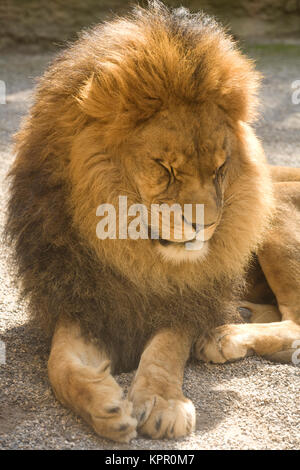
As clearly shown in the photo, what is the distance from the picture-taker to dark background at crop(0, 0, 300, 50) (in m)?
8.05

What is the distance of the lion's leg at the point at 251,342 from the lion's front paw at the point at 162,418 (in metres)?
0.49

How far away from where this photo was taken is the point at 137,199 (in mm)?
2203

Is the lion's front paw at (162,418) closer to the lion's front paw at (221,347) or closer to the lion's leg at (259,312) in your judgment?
the lion's front paw at (221,347)

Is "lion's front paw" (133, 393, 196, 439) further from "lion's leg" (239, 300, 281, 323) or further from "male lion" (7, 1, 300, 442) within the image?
"lion's leg" (239, 300, 281, 323)

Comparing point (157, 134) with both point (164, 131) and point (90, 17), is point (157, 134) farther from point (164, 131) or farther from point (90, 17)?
point (90, 17)

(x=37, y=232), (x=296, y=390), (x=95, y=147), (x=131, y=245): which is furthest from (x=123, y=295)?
(x=296, y=390)

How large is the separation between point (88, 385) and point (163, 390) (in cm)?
26

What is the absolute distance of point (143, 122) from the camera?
217 cm

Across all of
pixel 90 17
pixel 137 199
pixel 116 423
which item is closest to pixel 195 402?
pixel 116 423

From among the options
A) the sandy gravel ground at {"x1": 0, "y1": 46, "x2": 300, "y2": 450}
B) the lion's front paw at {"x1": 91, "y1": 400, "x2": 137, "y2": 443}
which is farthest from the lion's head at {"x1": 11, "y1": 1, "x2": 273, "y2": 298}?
the lion's front paw at {"x1": 91, "y1": 400, "x2": 137, "y2": 443}

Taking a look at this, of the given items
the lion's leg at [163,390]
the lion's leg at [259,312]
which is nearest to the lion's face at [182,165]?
the lion's leg at [163,390]

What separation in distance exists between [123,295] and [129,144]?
20.3 inches

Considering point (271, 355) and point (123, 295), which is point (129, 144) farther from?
point (271, 355)

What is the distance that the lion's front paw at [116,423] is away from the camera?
195cm
